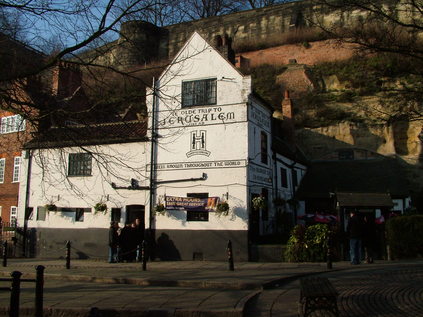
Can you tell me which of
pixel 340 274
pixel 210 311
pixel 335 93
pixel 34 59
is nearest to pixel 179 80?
pixel 34 59

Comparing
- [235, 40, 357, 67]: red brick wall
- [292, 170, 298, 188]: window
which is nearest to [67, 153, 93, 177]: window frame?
[292, 170, 298, 188]: window

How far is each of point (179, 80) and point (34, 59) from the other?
971cm

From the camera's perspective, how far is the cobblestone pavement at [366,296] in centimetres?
771

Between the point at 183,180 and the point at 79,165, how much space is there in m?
5.99

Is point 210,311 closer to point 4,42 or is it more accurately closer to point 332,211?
point 4,42

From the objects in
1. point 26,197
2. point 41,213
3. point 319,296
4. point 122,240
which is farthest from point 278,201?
point 319,296

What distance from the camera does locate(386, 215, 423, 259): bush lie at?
50.7 ft

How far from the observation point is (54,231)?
19.8 metres

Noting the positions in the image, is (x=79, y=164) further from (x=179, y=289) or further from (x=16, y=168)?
(x=179, y=289)

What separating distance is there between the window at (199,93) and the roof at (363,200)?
7.41 meters

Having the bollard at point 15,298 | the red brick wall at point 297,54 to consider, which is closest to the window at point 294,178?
the bollard at point 15,298

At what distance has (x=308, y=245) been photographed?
610 inches

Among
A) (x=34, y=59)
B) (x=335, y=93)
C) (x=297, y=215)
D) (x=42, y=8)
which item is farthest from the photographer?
(x=335, y=93)

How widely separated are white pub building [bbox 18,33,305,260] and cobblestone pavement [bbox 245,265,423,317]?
606 centimetres
